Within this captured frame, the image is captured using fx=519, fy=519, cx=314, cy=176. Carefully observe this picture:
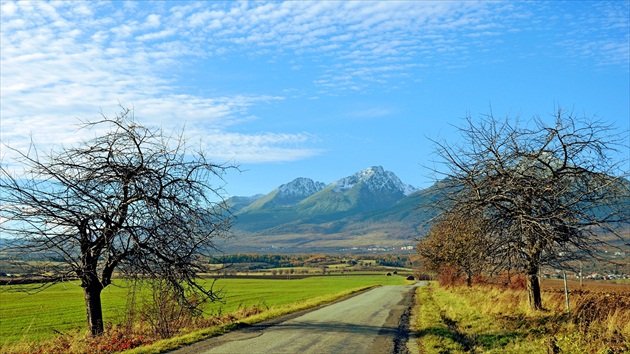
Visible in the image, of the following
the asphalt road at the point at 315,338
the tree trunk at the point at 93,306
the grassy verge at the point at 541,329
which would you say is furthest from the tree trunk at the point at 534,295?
the tree trunk at the point at 93,306

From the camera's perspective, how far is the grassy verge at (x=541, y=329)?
13.8m

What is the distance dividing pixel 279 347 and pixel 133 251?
18.0 ft

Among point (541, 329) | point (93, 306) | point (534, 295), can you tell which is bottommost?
point (541, 329)

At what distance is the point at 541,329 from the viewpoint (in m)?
16.5

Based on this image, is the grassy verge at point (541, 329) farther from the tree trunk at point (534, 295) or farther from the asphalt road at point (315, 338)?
the asphalt road at point (315, 338)

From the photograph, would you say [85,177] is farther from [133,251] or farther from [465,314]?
[465,314]

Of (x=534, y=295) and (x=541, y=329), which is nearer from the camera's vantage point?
(x=541, y=329)

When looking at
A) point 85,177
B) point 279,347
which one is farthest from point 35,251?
point 279,347

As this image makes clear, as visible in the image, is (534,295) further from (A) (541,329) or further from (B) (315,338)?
(B) (315,338)

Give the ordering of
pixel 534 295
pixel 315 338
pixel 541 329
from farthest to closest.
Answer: pixel 534 295, pixel 315 338, pixel 541 329

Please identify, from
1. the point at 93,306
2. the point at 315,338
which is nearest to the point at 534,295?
the point at 315,338

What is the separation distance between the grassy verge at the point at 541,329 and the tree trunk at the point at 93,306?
10380mm

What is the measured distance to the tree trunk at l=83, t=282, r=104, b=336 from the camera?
54.6 feet

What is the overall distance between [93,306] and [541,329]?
14.4 m
